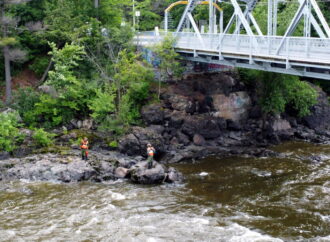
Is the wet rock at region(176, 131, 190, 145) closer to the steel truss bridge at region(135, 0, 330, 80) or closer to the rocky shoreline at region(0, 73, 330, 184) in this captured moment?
the rocky shoreline at region(0, 73, 330, 184)

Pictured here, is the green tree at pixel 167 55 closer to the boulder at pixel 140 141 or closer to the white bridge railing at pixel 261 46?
the white bridge railing at pixel 261 46

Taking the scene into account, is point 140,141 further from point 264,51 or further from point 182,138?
point 264,51

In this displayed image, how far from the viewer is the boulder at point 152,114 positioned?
29250 millimetres

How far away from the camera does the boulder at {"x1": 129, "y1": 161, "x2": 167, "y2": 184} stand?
22047 millimetres

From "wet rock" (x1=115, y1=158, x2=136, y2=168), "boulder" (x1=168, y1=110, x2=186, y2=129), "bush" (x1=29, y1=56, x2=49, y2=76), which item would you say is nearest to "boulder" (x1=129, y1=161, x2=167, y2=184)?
"wet rock" (x1=115, y1=158, x2=136, y2=168)

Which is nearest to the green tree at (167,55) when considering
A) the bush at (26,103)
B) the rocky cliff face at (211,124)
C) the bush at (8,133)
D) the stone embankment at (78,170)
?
the rocky cliff face at (211,124)

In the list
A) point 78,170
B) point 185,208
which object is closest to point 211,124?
point 78,170

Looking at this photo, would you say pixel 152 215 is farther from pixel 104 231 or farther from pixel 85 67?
pixel 85 67

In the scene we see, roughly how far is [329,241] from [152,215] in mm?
6856

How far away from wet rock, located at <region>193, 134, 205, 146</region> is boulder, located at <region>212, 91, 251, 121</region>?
112 inches

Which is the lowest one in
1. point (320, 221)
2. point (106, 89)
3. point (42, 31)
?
point (320, 221)

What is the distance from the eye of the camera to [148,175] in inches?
868

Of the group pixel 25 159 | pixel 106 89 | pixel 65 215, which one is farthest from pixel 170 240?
pixel 106 89

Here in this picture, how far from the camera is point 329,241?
51.1 feet
